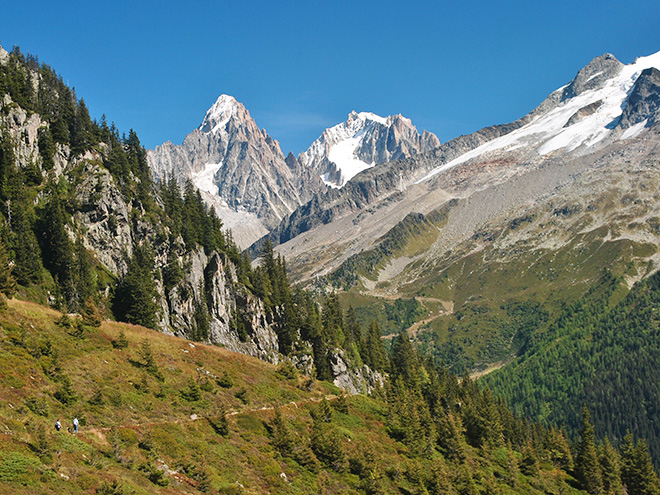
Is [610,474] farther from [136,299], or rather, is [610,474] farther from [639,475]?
[136,299]

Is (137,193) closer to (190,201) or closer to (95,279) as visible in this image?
(190,201)

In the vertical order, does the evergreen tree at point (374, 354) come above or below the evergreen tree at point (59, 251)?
below

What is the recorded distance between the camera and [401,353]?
126062mm

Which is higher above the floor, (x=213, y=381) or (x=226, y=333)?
(x=226, y=333)

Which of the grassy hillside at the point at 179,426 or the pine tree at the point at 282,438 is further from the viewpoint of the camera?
the pine tree at the point at 282,438

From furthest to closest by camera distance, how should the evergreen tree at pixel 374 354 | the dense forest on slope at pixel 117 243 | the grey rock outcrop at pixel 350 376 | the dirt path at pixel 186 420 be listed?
the evergreen tree at pixel 374 354
the grey rock outcrop at pixel 350 376
the dense forest on slope at pixel 117 243
the dirt path at pixel 186 420

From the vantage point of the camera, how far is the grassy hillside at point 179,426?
2914 centimetres

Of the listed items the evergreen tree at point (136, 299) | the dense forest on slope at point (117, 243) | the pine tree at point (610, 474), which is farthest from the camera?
the evergreen tree at point (136, 299)

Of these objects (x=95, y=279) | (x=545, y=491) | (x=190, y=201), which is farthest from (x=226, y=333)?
(x=545, y=491)

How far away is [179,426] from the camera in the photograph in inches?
1542

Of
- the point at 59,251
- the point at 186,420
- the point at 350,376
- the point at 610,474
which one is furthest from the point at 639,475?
the point at 59,251

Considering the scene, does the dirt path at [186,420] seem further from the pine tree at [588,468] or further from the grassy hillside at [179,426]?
the pine tree at [588,468]

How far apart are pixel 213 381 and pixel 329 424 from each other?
41.3 ft

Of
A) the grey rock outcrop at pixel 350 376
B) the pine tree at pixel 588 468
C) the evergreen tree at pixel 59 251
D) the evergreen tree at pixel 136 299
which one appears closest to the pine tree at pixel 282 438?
the evergreen tree at pixel 136 299
